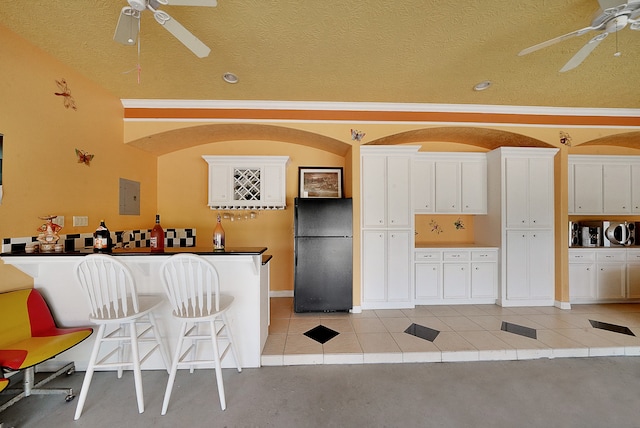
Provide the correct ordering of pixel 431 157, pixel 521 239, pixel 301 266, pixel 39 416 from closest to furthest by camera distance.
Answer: pixel 39 416
pixel 301 266
pixel 521 239
pixel 431 157

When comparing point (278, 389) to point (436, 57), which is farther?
point (436, 57)

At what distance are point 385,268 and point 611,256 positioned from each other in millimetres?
3296

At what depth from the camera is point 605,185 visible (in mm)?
3717

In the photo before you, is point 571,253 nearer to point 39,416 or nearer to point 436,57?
point 436,57

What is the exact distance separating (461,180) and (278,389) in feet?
11.7

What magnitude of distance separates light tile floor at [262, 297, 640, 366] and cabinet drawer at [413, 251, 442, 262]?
2.15 ft

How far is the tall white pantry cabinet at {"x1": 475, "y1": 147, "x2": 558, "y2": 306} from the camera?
3465 millimetres

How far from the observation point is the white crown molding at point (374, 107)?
3.11m

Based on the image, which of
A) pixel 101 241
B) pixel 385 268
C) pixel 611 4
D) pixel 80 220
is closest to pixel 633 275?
pixel 385 268

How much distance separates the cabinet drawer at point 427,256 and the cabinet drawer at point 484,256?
19.6 inches

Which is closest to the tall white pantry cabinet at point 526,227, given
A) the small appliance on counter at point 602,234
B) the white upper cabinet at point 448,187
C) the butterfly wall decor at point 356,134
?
the white upper cabinet at point 448,187

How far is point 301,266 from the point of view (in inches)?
127

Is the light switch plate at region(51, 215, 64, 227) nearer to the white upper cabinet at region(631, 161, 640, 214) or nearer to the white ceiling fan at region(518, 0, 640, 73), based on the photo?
the white ceiling fan at region(518, 0, 640, 73)

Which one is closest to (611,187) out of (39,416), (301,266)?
(301,266)
